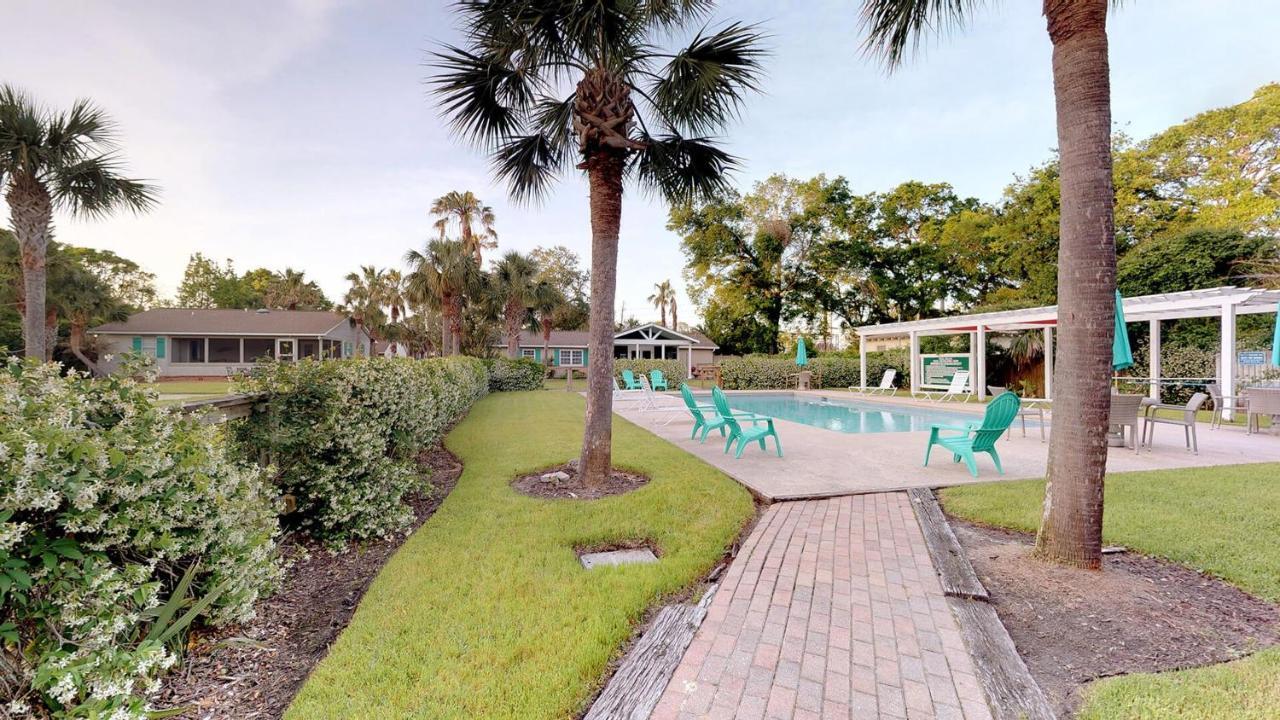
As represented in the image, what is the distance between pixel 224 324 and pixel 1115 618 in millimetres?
36893

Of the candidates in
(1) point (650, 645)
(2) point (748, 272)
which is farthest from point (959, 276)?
(1) point (650, 645)

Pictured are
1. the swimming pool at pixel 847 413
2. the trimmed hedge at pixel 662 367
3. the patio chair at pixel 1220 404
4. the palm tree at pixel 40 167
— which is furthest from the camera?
the trimmed hedge at pixel 662 367

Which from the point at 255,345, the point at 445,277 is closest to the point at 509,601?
the point at 445,277

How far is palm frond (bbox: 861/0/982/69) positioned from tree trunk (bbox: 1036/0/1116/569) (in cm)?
132

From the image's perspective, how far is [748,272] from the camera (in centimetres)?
3197

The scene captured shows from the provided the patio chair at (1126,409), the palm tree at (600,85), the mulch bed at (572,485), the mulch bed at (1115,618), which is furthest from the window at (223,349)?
the patio chair at (1126,409)

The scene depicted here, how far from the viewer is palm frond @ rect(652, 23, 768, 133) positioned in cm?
574

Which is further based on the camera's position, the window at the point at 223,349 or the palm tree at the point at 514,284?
the window at the point at 223,349

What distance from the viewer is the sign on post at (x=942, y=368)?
18.2 meters

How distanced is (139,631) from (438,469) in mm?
4853

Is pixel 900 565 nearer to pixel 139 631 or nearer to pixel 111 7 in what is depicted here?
pixel 139 631

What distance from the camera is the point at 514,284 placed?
25.1 meters

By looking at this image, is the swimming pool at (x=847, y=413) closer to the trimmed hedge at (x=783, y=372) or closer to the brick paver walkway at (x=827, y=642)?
the trimmed hedge at (x=783, y=372)

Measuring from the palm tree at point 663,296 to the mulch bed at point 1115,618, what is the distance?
5954 centimetres
